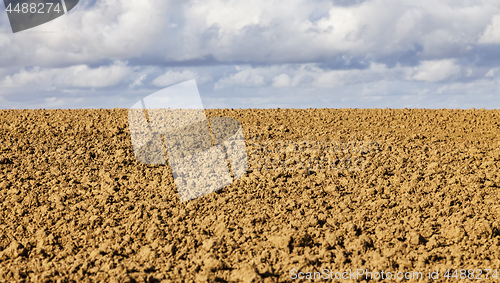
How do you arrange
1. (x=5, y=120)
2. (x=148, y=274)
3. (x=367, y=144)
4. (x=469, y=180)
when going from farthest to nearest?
(x=5, y=120) < (x=367, y=144) < (x=469, y=180) < (x=148, y=274)

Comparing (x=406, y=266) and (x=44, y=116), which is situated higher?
(x=44, y=116)

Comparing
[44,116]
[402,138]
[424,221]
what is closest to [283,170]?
[424,221]

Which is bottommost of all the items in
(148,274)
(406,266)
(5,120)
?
(406,266)

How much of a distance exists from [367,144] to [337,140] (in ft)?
2.47

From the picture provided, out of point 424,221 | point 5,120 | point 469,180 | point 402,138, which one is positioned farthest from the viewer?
point 5,120

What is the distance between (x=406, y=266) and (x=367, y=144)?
488 centimetres

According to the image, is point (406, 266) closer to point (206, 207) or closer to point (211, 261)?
point (211, 261)

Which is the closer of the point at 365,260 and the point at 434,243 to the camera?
the point at 365,260

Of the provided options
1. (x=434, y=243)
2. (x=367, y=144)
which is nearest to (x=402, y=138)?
(x=367, y=144)

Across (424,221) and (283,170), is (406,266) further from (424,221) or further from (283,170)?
(283,170)

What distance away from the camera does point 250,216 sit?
19.1 feet

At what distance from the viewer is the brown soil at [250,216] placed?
4848 mm

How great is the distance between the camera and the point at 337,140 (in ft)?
32.3

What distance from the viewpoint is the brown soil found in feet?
15.9
